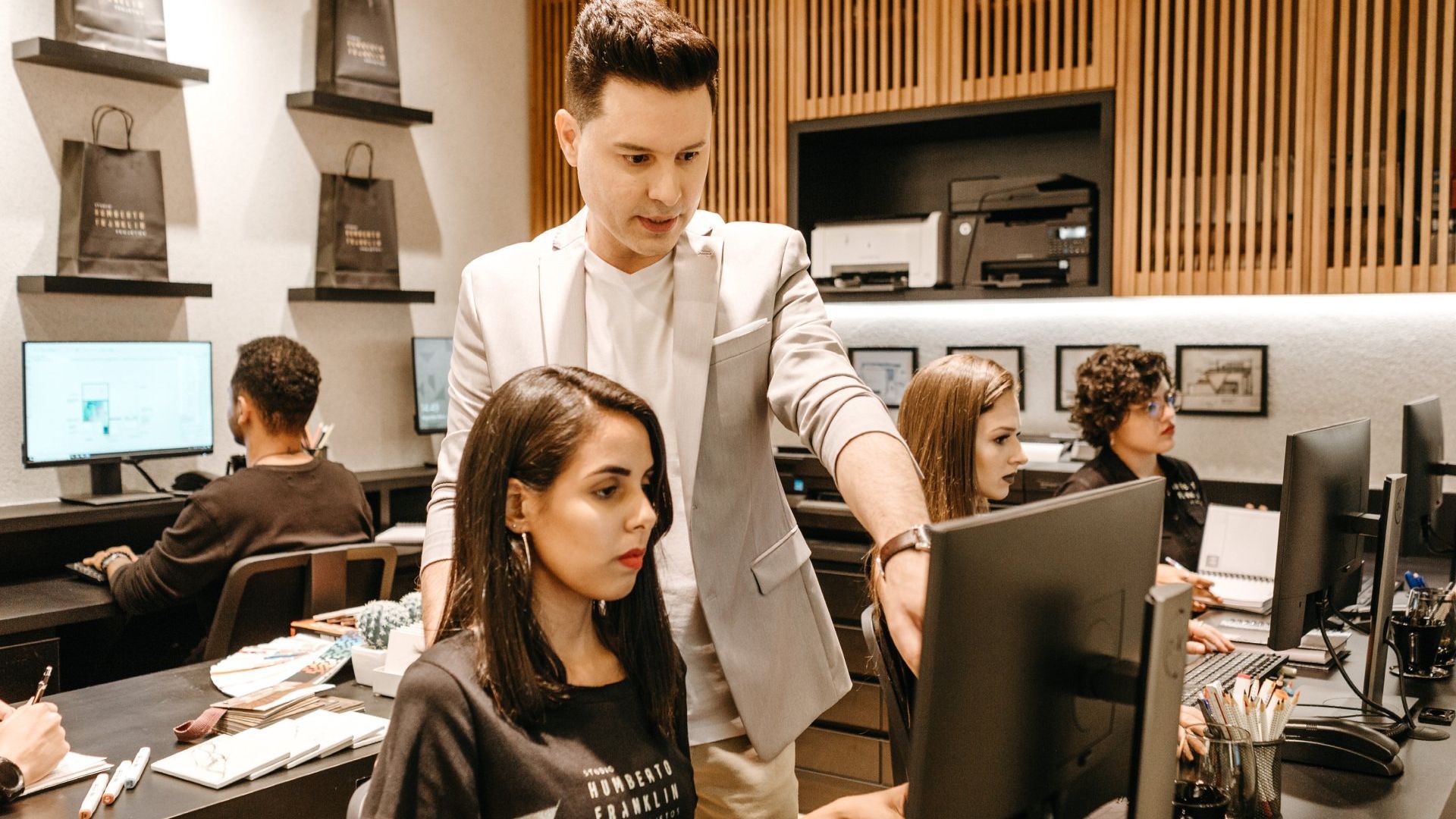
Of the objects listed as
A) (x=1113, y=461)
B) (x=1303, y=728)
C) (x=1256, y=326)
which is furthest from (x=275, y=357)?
(x=1256, y=326)

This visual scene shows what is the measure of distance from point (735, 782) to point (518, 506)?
0.47 meters

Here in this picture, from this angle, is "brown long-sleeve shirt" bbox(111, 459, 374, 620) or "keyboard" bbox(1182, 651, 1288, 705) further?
"brown long-sleeve shirt" bbox(111, 459, 374, 620)

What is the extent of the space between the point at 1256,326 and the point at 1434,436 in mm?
1510

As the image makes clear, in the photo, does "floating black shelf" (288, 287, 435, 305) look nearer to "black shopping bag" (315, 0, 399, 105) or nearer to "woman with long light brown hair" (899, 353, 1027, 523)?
"black shopping bag" (315, 0, 399, 105)

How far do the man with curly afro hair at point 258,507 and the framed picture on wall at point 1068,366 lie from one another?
257cm

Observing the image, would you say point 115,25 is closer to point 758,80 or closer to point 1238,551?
point 758,80

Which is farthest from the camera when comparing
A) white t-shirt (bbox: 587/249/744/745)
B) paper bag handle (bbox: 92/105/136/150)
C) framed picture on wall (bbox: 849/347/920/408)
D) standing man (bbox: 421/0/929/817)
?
framed picture on wall (bbox: 849/347/920/408)

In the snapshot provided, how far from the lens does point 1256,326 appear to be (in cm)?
409

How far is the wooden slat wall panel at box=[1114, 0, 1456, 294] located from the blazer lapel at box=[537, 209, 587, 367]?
2.97m

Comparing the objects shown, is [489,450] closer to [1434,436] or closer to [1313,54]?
[1434,436]

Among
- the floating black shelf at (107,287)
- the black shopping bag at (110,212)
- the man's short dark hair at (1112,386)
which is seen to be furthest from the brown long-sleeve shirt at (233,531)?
the man's short dark hair at (1112,386)

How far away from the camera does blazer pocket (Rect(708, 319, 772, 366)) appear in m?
1.49

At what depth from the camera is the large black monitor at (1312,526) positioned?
1843mm

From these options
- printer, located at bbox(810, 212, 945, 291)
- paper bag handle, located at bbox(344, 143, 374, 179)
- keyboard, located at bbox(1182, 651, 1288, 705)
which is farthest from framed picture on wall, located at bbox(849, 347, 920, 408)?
keyboard, located at bbox(1182, 651, 1288, 705)
